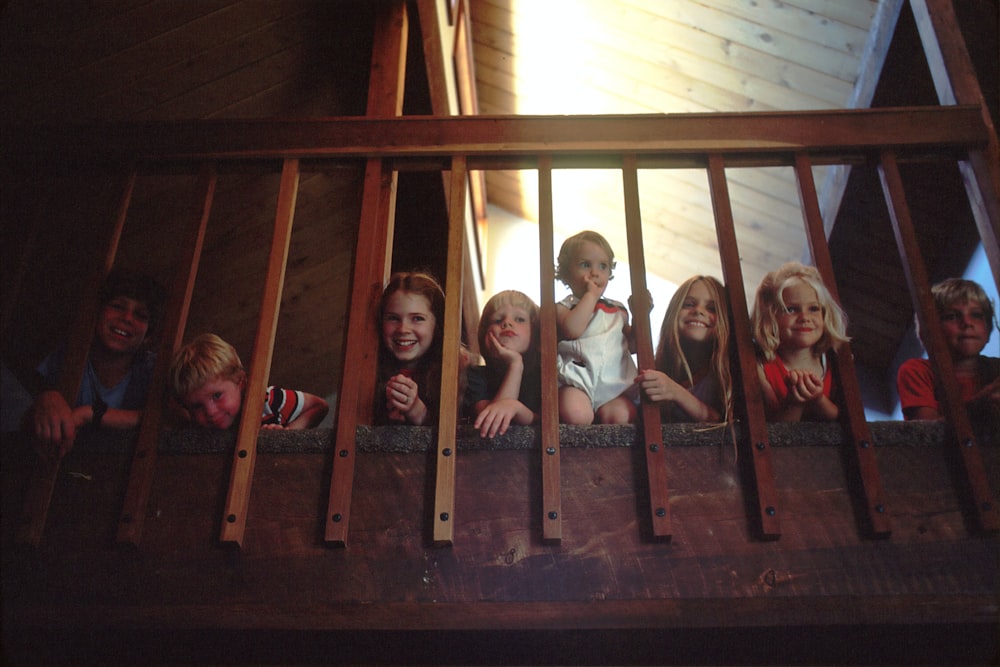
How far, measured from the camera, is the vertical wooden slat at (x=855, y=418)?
162cm

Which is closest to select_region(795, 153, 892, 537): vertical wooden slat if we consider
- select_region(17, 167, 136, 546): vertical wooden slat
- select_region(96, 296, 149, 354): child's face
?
select_region(17, 167, 136, 546): vertical wooden slat

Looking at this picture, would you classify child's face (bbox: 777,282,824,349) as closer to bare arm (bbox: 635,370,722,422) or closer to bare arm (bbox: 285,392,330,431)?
bare arm (bbox: 635,370,722,422)

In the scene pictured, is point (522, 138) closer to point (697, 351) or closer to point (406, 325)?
point (406, 325)

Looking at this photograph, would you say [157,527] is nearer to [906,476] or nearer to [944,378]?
[906,476]

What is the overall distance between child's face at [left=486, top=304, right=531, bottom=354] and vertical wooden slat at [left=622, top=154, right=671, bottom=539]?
0.35 metres

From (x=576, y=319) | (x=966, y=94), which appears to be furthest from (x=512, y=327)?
(x=966, y=94)

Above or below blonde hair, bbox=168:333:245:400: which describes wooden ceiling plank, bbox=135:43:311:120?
above

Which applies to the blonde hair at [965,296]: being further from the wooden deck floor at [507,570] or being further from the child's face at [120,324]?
the child's face at [120,324]

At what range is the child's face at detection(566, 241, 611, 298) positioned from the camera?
224cm

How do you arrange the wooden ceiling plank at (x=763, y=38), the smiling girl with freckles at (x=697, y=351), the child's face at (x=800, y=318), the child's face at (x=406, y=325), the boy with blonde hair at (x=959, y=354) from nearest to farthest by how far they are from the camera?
the smiling girl with freckles at (x=697, y=351) < the child's face at (x=800, y=318) < the child's face at (x=406, y=325) < the boy with blonde hair at (x=959, y=354) < the wooden ceiling plank at (x=763, y=38)

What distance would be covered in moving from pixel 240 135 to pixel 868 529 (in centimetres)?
175

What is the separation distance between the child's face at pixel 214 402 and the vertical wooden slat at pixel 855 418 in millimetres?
1364

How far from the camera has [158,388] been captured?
1793 millimetres

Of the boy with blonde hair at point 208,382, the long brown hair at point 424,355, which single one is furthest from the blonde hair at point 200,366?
the long brown hair at point 424,355
